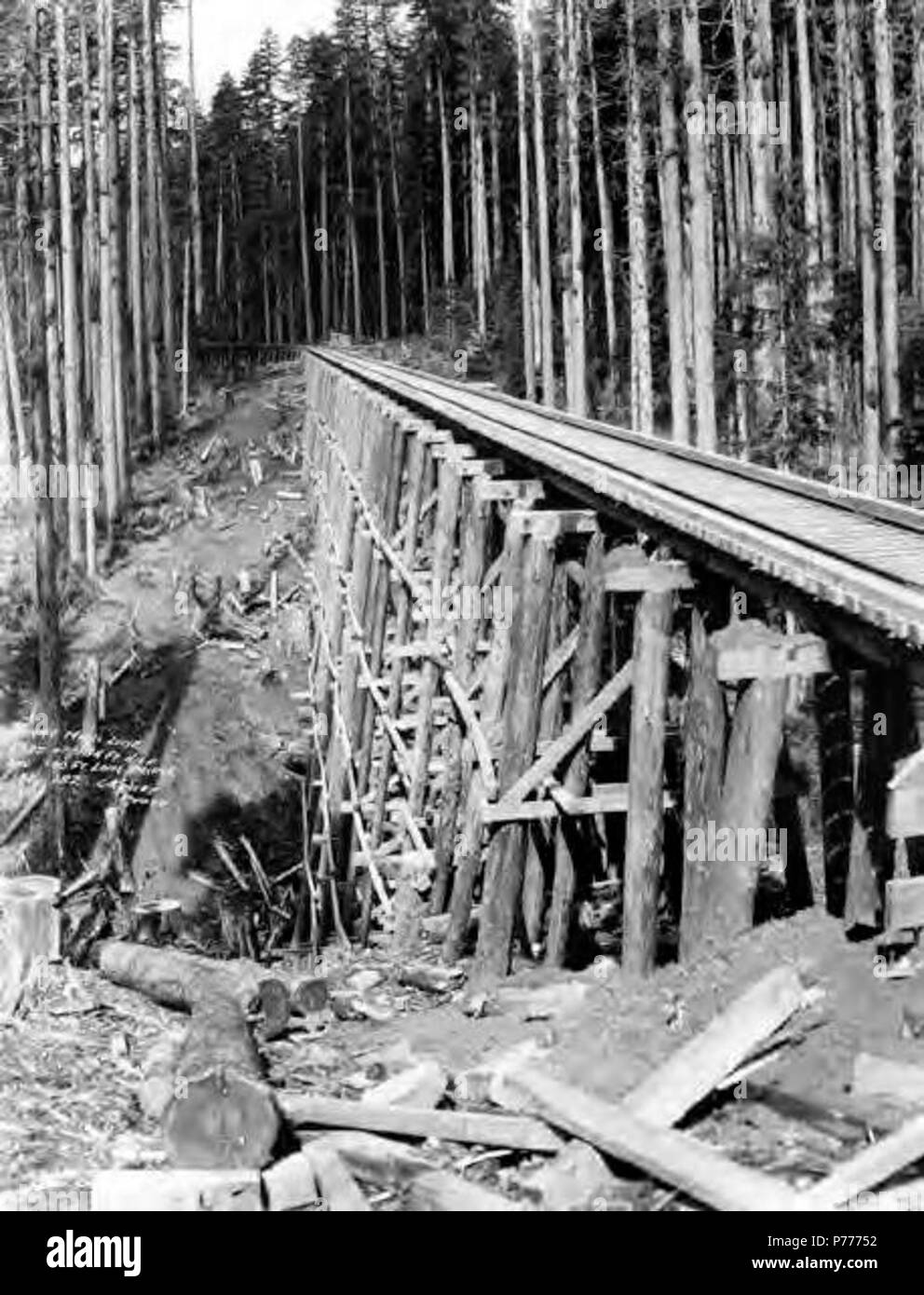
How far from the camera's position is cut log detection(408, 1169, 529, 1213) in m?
4.26

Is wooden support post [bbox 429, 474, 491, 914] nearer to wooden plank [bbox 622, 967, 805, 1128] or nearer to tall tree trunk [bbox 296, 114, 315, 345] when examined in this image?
wooden plank [bbox 622, 967, 805, 1128]

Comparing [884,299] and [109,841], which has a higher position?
[884,299]

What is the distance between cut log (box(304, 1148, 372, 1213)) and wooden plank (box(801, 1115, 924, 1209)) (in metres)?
1.32

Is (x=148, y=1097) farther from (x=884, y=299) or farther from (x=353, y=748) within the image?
(x=884, y=299)

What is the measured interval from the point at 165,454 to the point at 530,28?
14553mm

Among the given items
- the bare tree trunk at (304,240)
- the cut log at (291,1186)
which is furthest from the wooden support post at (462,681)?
the bare tree trunk at (304,240)

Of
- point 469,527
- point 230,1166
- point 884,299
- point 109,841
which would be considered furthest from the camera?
point 884,299

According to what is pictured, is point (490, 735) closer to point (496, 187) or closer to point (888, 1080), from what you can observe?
point (888, 1080)

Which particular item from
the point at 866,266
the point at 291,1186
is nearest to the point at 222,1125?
the point at 291,1186

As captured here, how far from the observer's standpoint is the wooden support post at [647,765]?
6934mm

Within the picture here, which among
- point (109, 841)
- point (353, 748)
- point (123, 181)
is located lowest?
point (109, 841)

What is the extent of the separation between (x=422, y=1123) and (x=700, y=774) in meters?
2.25
